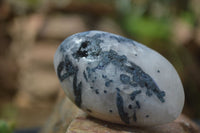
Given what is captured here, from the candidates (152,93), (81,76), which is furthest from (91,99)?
(152,93)

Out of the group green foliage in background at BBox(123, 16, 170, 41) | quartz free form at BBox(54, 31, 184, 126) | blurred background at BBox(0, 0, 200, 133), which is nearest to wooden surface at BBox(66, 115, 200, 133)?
quartz free form at BBox(54, 31, 184, 126)

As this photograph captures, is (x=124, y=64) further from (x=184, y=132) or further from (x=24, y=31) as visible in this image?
(x=24, y=31)

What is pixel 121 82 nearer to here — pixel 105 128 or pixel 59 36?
pixel 105 128

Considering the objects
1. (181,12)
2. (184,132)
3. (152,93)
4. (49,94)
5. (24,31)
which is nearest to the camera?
(152,93)

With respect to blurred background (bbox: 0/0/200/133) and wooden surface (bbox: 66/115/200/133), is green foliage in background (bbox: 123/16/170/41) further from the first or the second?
wooden surface (bbox: 66/115/200/133)

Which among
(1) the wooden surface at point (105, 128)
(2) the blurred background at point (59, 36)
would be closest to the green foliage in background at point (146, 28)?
(2) the blurred background at point (59, 36)
